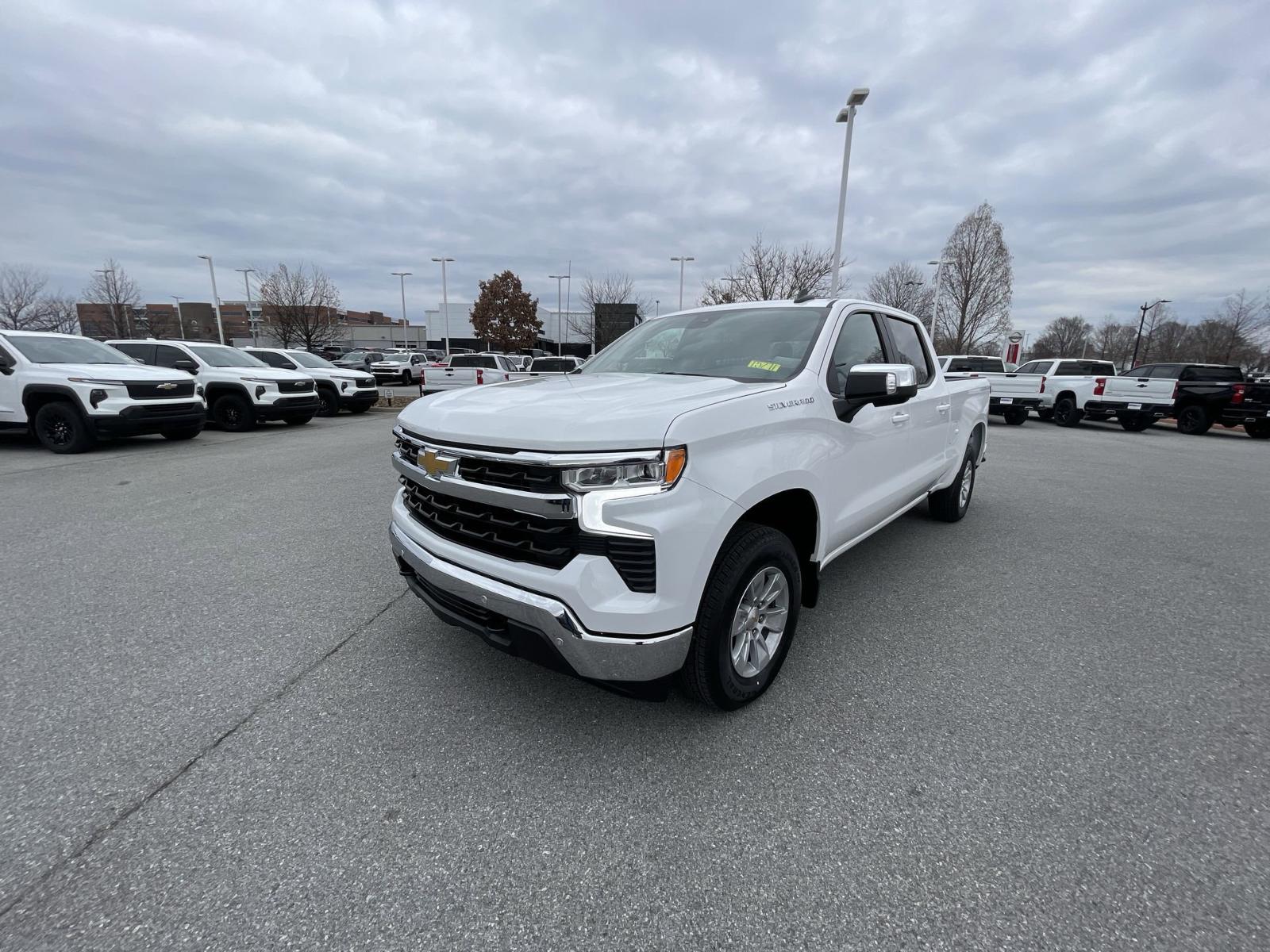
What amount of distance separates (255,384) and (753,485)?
11.8 metres

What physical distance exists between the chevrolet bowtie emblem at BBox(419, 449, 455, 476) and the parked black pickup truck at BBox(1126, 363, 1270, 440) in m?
19.4

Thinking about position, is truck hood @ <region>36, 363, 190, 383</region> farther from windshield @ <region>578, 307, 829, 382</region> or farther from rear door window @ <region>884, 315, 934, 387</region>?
rear door window @ <region>884, 315, 934, 387</region>

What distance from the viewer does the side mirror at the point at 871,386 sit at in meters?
2.67

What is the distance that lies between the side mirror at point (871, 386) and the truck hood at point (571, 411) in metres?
0.38

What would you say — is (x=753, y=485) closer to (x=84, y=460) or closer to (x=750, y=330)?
(x=750, y=330)

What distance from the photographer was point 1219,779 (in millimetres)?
2109

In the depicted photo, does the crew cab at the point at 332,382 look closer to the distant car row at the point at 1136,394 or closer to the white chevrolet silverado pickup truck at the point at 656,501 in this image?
the white chevrolet silverado pickup truck at the point at 656,501

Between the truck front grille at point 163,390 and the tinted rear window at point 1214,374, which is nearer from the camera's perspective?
the truck front grille at point 163,390

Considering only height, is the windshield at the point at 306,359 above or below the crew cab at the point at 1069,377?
above

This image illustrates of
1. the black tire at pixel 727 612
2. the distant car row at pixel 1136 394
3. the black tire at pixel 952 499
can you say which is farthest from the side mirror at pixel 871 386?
the distant car row at pixel 1136 394

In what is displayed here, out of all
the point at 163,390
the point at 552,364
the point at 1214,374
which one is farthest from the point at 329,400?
the point at 1214,374

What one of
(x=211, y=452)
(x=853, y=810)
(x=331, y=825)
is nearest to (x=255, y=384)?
(x=211, y=452)

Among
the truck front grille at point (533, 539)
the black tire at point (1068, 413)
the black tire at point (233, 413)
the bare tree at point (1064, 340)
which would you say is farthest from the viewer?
the bare tree at point (1064, 340)

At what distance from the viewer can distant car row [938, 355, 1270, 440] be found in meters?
14.7
